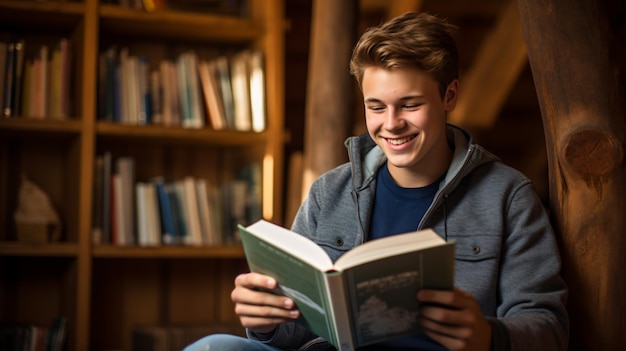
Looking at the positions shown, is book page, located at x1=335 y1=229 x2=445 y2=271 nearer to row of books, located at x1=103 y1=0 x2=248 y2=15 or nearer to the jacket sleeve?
the jacket sleeve

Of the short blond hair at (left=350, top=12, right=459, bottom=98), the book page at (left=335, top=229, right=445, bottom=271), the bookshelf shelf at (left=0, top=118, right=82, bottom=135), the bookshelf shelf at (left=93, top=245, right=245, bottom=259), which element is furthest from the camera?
the bookshelf shelf at (left=93, top=245, right=245, bottom=259)

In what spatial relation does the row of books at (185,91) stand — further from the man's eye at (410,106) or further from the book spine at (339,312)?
the book spine at (339,312)

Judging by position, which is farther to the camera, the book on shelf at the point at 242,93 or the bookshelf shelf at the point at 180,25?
the book on shelf at the point at 242,93

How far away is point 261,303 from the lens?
1489 mm

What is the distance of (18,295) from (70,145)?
0.61m

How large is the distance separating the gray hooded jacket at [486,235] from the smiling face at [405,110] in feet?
0.30

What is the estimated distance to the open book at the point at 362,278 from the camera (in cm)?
129

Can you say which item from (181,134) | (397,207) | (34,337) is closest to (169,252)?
(181,134)

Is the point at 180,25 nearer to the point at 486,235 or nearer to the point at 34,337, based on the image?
the point at 34,337

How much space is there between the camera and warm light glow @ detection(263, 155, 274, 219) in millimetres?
3355

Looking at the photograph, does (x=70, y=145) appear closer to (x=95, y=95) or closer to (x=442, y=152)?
(x=95, y=95)

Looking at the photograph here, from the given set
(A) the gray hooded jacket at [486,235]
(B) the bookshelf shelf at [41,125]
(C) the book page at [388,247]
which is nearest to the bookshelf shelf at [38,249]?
(B) the bookshelf shelf at [41,125]

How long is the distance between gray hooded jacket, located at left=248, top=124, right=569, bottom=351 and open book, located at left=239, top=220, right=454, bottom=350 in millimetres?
176

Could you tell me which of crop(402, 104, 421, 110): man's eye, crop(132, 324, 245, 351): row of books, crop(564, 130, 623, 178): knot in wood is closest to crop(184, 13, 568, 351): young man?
crop(402, 104, 421, 110): man's eye
